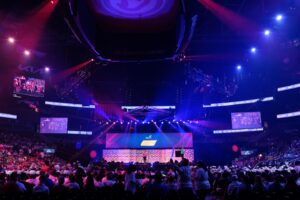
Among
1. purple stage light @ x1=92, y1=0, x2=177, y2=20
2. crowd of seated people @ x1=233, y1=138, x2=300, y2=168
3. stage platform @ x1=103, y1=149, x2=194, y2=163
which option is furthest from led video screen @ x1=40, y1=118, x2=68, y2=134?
purple stage light @ x1=92, y1=0, x2=177, y2=20

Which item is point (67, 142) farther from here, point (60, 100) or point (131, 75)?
point (131, 75)

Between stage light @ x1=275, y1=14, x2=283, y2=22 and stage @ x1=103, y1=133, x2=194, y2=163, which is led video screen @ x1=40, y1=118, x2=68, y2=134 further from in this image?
stage light @ x1=275, y1=14, x2=283, y2=22

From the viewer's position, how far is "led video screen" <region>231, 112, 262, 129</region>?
26438mm

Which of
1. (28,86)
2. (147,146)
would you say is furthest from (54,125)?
(147,146)

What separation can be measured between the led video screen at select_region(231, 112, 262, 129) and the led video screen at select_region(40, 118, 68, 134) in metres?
15.6

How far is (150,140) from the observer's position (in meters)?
26.9

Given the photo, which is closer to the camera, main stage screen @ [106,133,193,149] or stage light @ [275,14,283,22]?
stage light @ [275,14,283,22]

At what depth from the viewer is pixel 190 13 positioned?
93.8 inches

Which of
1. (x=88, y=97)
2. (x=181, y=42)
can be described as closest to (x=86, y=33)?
(x=181, y=42)

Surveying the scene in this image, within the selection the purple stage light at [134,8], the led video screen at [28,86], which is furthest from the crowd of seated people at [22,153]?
the purple stage light at [134,8]

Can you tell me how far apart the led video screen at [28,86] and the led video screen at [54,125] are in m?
2.59

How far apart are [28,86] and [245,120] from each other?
A: 770 inches

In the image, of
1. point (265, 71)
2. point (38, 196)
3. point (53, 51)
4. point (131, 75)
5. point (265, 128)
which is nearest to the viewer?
point (131, 75)

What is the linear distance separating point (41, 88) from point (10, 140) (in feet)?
16.4
